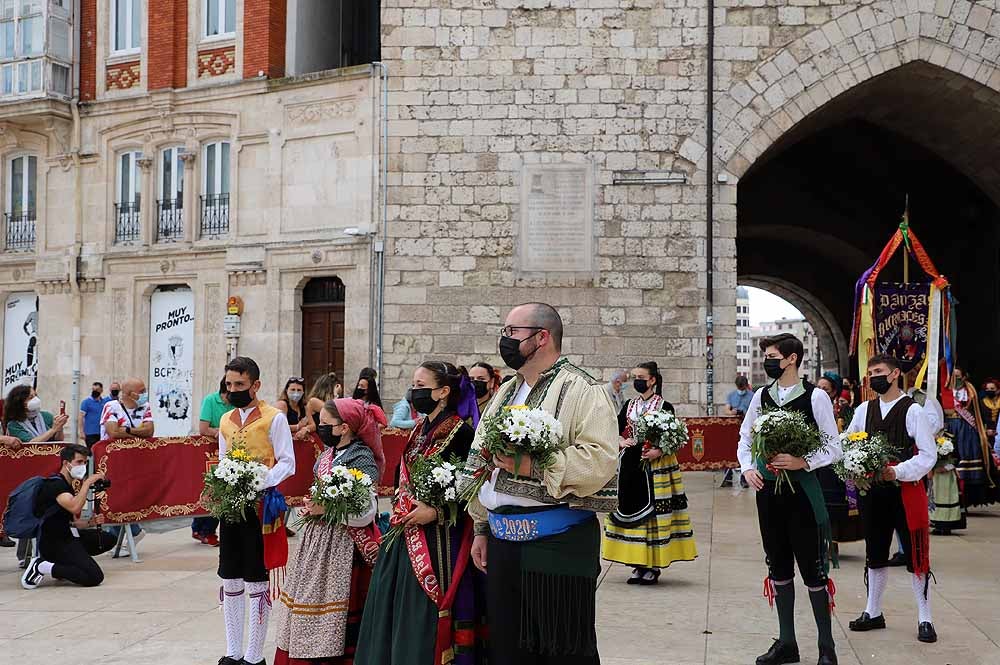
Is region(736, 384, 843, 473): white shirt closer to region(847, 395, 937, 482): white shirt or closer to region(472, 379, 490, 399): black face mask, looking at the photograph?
region(847, 395, 937, 482): white shirt

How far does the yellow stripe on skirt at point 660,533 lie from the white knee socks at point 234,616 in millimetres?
3587

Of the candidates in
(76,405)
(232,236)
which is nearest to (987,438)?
(232,236)

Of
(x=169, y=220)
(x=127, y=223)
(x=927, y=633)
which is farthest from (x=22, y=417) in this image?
(x=127, y=223)

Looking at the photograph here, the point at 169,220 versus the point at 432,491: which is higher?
the point at 169,220

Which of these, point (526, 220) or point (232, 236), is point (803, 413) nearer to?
point (526, 220)

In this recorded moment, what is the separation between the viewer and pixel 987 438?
1406 centimetres

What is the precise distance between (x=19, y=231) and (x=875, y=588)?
19724 mm

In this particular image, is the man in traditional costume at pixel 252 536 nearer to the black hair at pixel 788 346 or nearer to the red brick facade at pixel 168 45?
the black hair at pixel 788 346

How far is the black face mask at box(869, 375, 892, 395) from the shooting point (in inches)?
280

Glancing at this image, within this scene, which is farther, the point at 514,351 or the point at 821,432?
the point at 821,432

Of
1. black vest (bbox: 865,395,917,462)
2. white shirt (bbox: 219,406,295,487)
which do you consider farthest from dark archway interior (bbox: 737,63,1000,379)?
white shirt (bbox: 219,406,295,487)

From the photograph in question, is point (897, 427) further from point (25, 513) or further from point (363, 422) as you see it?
point (25, 513)

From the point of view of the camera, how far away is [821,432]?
6.24 m

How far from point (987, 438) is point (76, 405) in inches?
634
